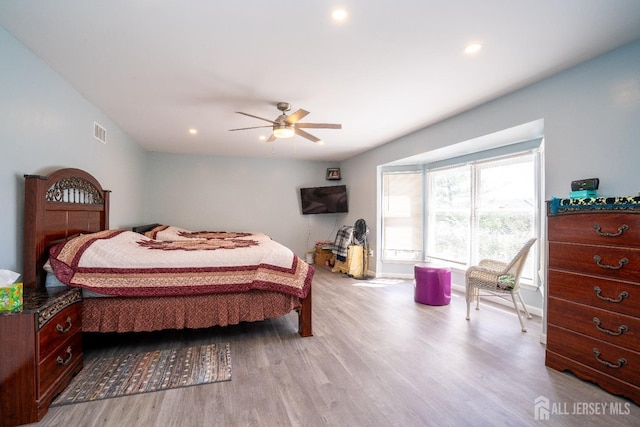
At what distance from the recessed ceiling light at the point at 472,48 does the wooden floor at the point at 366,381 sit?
2508 mm

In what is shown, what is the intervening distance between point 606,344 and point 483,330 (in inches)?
45.8

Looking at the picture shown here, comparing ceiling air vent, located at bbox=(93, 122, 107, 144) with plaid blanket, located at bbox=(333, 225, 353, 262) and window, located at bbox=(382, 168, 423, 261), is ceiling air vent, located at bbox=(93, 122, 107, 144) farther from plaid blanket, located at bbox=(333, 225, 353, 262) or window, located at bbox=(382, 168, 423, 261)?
window, located at bbox=(382, 168, 423, 261)

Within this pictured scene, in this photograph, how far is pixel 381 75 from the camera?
8.81 feet

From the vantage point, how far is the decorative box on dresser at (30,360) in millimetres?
1650

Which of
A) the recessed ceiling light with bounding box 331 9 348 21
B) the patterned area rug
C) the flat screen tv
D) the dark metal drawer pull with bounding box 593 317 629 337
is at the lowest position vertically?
the patterned area rug

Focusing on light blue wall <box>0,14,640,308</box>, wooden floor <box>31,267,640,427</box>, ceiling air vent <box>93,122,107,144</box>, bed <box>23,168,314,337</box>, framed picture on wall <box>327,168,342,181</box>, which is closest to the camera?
wooden floor <box>31,267,640,427</box>

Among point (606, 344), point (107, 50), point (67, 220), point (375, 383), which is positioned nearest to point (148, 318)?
point (67, 220)

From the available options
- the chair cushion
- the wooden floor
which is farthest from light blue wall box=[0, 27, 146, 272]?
the chair cushion

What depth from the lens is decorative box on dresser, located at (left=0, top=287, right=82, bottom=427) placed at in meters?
1.65

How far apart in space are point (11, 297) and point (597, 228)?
3.82 meters

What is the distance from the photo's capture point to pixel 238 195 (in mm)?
6555

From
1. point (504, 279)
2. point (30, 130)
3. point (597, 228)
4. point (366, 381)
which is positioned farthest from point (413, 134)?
point (30, 130)

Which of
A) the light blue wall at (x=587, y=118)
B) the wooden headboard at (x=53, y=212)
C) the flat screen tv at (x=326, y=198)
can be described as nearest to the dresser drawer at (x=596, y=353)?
the light blue wall at (x=587, y=118)

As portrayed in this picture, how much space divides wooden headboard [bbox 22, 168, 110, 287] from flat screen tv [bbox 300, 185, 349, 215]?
4.14 metres
